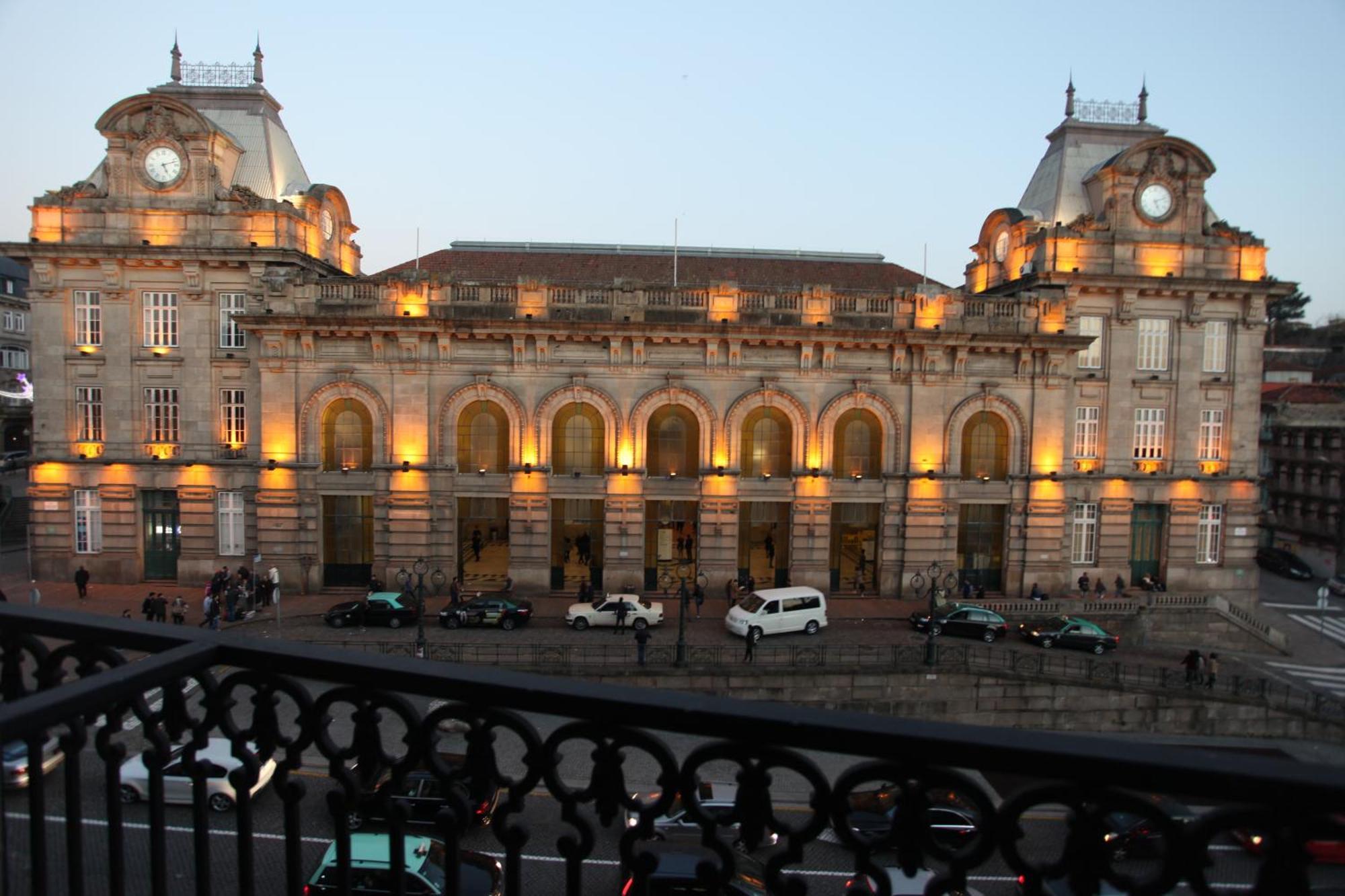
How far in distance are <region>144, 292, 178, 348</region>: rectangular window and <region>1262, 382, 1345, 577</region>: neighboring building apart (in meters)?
56.0

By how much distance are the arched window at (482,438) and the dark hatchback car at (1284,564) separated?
134 feet

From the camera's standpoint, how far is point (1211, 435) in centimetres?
3344

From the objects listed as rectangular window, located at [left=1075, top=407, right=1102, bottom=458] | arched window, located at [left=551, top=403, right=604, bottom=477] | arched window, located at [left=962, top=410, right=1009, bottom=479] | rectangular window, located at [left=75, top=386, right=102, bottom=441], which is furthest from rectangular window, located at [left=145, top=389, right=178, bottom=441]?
rectangular window, located at [left=1075, top=407, right=1102, bottom=458]

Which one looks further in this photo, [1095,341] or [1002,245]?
[1002,245]

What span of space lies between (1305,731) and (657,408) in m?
22.7

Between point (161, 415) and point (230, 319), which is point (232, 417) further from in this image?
point (230, 319)

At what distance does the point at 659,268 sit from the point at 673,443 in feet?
32.7

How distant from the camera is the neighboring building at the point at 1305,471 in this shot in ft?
147

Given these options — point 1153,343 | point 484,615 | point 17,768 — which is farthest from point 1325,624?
point 17,768

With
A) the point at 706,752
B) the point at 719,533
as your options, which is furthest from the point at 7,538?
the point at 706,752

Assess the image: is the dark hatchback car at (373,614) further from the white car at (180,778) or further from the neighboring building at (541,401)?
the white car at (180,778)

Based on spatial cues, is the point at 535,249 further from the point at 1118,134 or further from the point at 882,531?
the point at 1118,134

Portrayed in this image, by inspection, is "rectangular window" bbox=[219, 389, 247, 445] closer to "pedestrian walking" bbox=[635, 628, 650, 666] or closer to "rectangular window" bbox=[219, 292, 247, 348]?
"rectangular window" bbox=[219, 292, 247, 348]

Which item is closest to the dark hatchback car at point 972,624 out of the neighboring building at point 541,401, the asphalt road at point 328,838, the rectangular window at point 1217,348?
the neighboring building at point 541,401
